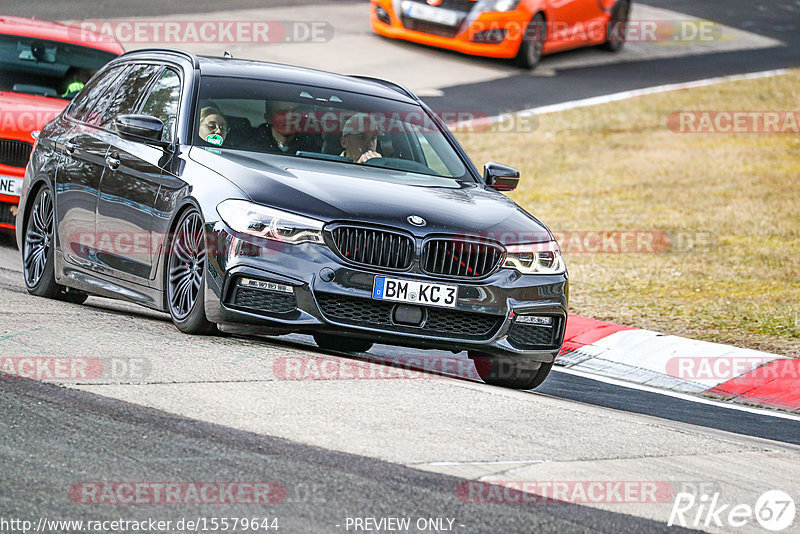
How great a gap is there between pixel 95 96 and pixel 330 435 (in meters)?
4.95

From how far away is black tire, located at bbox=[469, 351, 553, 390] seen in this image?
8.49m

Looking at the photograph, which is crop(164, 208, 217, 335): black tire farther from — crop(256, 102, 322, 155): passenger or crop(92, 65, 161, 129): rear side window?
crop(92, 65, 161, 129): rear side window

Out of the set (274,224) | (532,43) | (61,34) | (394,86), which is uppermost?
(532,43)

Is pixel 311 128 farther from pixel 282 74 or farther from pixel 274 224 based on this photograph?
pixel 274 224

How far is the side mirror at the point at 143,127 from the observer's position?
844 centimetres

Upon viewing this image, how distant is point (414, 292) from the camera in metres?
7.56

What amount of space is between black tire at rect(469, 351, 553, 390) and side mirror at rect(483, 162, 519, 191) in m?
1.23

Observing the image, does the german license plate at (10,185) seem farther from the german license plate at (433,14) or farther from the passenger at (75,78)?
the german license plate at (433,14)

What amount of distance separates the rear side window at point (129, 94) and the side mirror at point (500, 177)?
2379 mm

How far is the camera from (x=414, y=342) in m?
7.67

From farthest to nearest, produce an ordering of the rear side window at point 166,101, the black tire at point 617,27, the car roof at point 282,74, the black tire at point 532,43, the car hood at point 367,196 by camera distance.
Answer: the black tire at point 617,27 < the black tire at point 532,43 < the car roof at point 282,74 < the rear side window at point 166,101 < the car hood at point 367,196

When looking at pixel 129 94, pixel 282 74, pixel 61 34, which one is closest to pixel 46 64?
pixel 61 34

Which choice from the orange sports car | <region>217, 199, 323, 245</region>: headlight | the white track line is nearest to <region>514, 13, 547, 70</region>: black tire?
the orange sports car

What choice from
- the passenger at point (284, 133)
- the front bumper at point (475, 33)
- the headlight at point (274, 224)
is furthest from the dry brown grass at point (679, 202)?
the headlight at point (274, 224)
